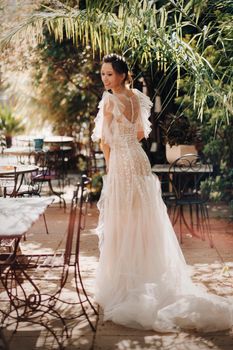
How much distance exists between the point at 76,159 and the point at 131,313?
875cm

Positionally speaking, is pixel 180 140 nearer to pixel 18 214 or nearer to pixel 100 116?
pixel 100 116

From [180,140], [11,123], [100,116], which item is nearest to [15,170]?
[100,116]

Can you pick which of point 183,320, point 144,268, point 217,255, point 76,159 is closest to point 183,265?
point 144,268

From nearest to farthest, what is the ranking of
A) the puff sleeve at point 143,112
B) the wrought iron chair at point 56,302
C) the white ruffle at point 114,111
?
the wrought iron chair at point 56,302 → the white ruffle at point 114,111 → the puff sleeve at point 143,112

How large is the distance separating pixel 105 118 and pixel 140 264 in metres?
1.07

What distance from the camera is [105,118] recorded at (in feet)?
13.8

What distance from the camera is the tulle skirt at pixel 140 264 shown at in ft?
12.3

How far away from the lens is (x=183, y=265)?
13.9 ft

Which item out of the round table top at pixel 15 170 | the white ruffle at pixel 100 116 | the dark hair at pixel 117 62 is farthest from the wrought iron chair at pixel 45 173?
the dark hair at pixel 117 62

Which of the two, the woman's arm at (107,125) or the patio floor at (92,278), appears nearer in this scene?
the patio floor at (92,278)

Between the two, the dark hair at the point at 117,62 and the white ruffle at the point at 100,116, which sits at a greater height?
the dark hair at the point at 117,62

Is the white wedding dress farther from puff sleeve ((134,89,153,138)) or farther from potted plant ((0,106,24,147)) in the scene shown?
potted plant ((0,106,24,147))

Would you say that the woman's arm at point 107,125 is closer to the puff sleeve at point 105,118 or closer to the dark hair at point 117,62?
the puff sleeve at point 105,118

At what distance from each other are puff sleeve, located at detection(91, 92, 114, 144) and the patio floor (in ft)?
4.04
